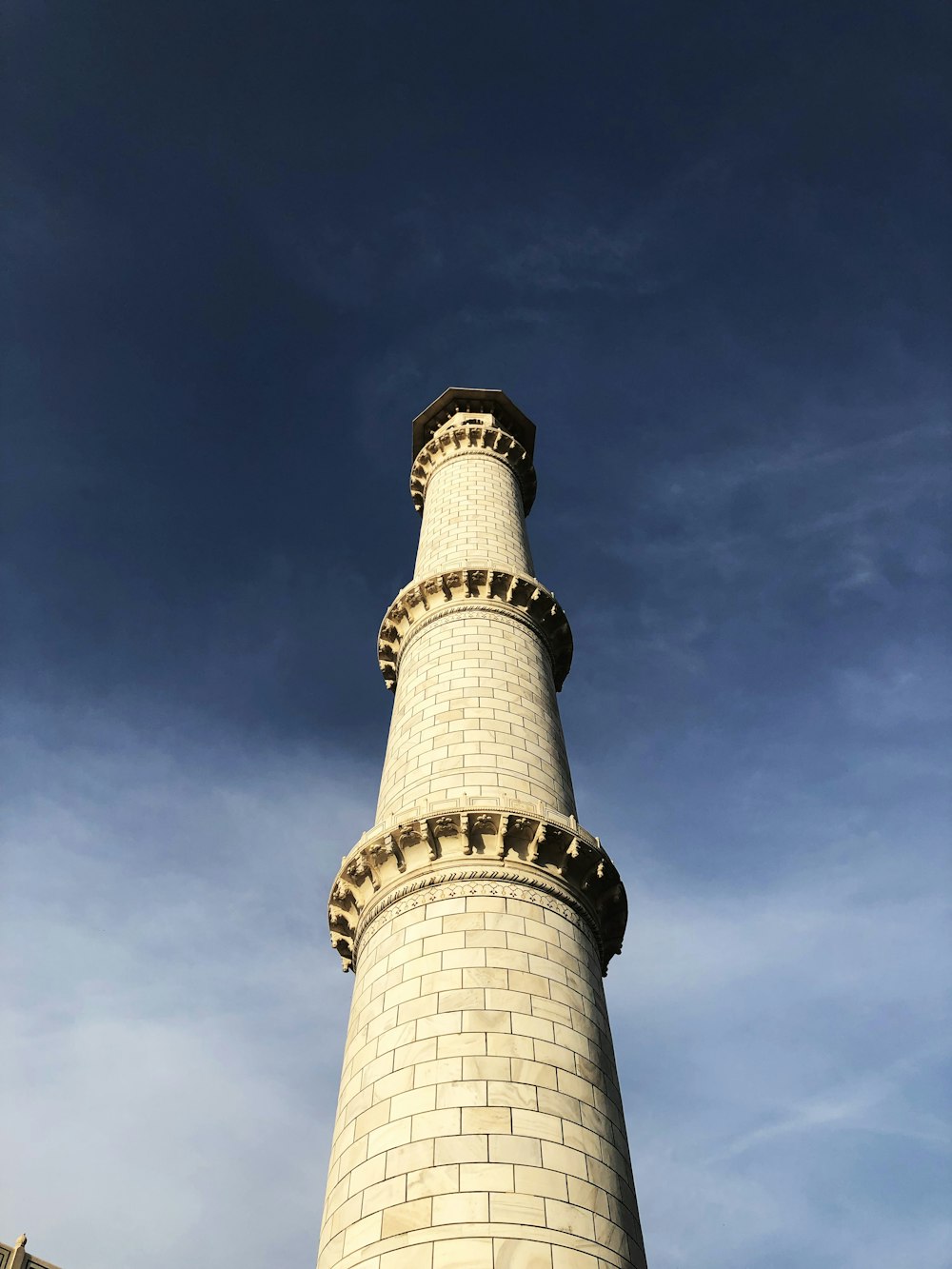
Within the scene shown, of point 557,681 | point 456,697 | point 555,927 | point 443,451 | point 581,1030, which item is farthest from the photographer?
point 443,451

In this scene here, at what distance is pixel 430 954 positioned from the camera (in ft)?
42.4

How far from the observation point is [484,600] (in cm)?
2030

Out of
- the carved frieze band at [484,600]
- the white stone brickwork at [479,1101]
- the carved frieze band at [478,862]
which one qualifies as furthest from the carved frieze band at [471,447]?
the white stone brickwork at [479,1101]

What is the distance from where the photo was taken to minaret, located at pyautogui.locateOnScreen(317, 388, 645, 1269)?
10.4 m

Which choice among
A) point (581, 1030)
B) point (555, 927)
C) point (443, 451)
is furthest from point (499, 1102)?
point (443, 451)

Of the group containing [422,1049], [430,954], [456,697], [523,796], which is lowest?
[422,1049]

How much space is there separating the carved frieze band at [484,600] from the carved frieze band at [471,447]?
25.9 feet

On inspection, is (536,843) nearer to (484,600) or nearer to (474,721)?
(474,721)

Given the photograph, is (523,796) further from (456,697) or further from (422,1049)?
(422,1049)

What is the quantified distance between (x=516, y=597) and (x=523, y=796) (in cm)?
607

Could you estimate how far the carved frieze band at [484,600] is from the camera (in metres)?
20.4

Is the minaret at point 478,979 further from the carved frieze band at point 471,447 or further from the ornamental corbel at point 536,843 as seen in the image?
the carved frieze band at point 471,447

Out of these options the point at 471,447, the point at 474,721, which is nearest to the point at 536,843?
the point at 474,721

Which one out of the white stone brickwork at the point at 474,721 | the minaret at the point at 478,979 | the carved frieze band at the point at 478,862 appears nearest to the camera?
the minaret at the point at 478,979
